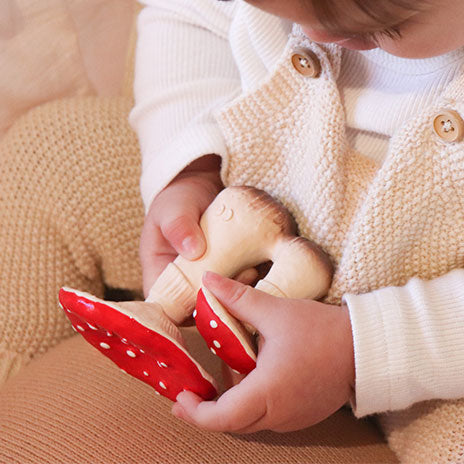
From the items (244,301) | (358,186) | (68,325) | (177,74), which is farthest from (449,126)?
(68,325)

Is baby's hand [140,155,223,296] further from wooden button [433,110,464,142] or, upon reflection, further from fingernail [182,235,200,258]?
wooden button [433,110,464,142]

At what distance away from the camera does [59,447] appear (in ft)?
1.83

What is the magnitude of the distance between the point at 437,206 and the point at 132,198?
356mm

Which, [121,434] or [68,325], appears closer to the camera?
[121,434]

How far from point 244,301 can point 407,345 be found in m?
0.14

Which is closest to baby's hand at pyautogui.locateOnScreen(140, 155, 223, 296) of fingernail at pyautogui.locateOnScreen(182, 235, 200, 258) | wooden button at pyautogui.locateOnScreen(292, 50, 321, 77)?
fingernail at pyautogui.locateOnScreen(182, 235, 200, 258)

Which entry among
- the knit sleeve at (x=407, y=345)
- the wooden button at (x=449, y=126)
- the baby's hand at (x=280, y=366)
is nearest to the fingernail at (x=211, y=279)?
the baby's hand at (x=280, y=366)

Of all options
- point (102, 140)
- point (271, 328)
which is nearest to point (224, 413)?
point (271, 328)

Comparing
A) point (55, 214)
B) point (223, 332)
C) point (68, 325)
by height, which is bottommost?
point (68, 325)

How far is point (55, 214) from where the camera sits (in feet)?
2.33

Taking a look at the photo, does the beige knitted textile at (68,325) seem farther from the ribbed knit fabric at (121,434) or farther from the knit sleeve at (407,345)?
the knit sleeve at (407,345)

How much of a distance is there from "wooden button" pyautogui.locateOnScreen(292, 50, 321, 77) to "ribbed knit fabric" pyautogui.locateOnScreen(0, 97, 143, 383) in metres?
0.24

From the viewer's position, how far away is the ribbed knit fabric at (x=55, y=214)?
27.6 inches

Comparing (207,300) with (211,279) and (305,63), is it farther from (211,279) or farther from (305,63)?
(305,63)
